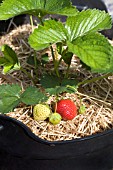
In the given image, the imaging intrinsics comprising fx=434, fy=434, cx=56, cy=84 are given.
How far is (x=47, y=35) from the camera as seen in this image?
36.2 inches

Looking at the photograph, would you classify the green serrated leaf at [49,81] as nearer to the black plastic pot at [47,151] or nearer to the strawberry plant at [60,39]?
the strawberry plant at [60,39]

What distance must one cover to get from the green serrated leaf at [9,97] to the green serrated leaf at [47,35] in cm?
15

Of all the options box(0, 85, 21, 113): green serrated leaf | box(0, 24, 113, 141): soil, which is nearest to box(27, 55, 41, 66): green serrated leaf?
box(0, 24, 113, 141): soil

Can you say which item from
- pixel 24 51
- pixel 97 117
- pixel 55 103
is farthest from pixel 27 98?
pixel 24 51

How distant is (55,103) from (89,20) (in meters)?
0.22

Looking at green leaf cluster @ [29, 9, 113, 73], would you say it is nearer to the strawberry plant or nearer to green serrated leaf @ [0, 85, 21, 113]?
the strawberry plant

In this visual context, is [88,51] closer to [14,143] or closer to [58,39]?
[58,39]

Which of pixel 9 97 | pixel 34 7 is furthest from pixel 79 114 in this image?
pixel 34 7

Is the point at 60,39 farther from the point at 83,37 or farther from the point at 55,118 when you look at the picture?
the point at 55,118

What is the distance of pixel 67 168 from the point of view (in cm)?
107

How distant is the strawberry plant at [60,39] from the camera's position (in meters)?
0.89

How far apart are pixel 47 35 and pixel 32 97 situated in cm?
15

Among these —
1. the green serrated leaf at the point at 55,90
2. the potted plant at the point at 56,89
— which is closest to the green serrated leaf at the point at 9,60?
the potted plant at the point at 56,89

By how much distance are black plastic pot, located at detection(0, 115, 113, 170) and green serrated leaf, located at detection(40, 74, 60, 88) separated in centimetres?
13
